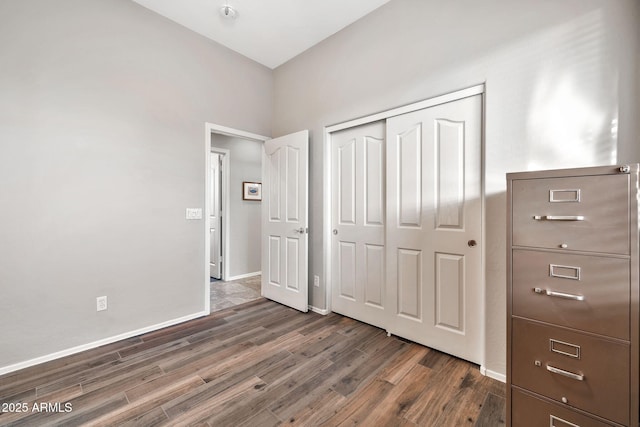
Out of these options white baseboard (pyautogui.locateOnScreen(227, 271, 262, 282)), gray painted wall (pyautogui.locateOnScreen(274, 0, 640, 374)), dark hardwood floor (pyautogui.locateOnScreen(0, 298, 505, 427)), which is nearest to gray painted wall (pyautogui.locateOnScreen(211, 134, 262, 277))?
white baseboard (pyautogui.locateOnScreen(227, 271, 262, 282))

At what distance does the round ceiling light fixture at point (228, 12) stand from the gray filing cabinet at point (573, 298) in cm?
273

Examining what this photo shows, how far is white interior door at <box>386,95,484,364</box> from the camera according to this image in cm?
196

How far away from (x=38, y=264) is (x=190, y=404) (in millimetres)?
1613

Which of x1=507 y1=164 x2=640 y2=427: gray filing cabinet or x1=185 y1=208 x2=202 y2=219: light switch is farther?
x1=185 y1=208 x2=202 y2=219: light switch

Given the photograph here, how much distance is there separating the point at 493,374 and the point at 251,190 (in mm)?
3979

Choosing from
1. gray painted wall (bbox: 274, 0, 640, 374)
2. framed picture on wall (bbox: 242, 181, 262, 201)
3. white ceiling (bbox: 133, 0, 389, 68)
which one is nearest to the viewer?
gray painted wall (bbox: 274, 0, 640, 374)

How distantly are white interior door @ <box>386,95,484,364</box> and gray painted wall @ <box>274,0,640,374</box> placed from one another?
4.6 inches

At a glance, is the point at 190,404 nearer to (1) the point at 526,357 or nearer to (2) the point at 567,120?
(1) the point at 526,357

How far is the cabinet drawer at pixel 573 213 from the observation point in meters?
1.11

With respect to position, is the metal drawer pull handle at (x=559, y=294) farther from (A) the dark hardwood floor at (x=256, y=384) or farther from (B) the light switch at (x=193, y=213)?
(B) the light switch at (x=193, y=213)

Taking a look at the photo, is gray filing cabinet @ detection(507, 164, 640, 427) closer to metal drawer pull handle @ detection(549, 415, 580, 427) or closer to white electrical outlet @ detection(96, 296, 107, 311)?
metal drawer pull handle @ detection(549, 415, 580, 427)

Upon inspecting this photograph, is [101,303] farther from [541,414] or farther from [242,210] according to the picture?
[541,414]

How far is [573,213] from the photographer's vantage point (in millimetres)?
1206

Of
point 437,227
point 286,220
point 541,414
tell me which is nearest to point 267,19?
point 286,220
